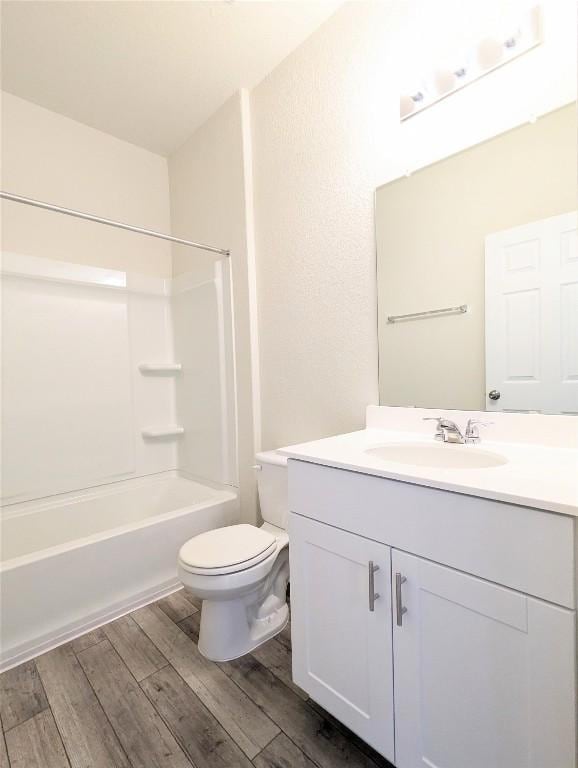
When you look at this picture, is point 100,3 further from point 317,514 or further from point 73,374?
point 317,514

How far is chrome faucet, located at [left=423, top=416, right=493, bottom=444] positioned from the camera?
118cm

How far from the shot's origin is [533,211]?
111 cm

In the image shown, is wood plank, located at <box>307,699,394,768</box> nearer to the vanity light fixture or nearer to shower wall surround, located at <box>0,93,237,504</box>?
shower wall surround, located at <box>0,93,237,504</box>

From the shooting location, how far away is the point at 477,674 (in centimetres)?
73

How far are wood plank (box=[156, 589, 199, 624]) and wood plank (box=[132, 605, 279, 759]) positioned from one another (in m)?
0.04

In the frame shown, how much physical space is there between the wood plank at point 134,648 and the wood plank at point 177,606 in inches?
5.7

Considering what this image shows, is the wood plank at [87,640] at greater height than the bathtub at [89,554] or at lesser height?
lesser

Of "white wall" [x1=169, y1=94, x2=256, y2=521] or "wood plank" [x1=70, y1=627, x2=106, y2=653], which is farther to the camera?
"white wall" [x1=169, y1=94, x2=256, y2=521]

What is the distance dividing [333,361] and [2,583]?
5.24 ft

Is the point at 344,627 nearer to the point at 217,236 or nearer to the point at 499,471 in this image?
the point at 499,471

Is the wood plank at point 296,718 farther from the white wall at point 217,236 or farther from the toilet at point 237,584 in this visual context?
the white wall at point 217,236

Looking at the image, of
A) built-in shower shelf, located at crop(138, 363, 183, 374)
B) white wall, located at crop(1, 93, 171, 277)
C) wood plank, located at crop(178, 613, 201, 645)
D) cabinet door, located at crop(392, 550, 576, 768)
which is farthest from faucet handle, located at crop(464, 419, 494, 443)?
white wall, located at crop(1, 93, 171, 277)

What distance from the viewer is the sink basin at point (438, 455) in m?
1.09

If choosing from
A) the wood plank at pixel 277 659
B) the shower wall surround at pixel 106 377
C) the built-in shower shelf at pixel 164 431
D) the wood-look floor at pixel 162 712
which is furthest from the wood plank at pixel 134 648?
the built-in shower shelf at pixel 164 431
